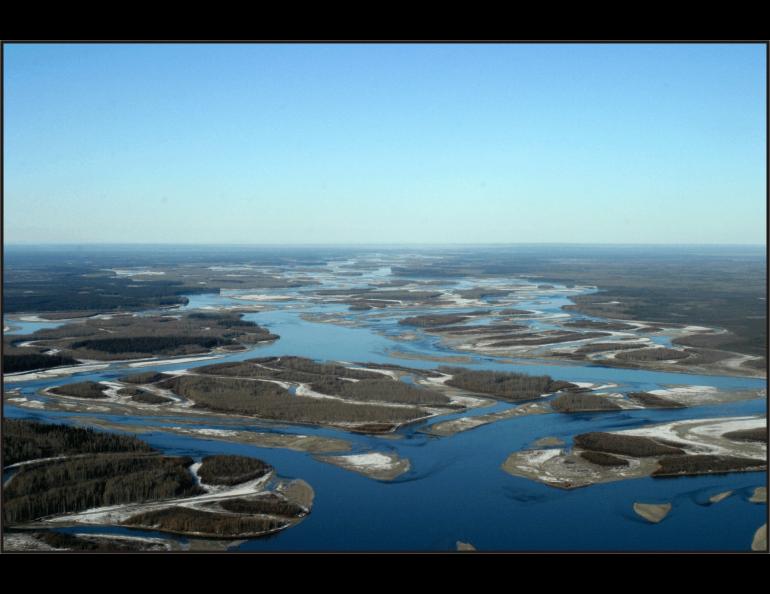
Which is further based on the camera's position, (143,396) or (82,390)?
(82,390)

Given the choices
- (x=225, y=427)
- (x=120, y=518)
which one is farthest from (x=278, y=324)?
(x=120, y=518)

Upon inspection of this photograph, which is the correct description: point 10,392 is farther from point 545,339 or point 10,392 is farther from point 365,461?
point 545,339

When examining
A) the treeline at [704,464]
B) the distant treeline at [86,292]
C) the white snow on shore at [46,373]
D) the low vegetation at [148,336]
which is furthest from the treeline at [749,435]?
the distant treeline at [86,292]

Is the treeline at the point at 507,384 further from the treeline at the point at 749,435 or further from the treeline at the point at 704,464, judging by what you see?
the treeline at the point at 704,464

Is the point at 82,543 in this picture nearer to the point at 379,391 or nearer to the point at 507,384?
the point at 379,391

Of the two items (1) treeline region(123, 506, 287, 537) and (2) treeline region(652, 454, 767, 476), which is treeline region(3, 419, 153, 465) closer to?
(1) treeline region(123, 506, 287, 537)

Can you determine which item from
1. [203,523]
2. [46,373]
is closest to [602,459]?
[203,523]
